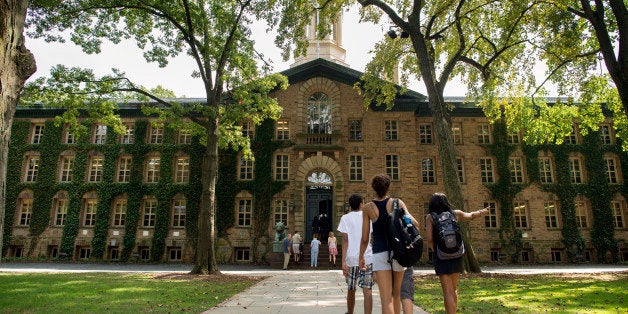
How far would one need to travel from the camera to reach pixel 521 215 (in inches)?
1013

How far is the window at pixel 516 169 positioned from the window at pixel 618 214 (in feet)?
20.2

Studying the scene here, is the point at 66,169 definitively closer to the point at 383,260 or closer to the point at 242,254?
the point at 242,254

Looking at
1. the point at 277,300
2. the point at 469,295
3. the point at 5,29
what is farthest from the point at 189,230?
the point at 5,29

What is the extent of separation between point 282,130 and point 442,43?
36.9 feet

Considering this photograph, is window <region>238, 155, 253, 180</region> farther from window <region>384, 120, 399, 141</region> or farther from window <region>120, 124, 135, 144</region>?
window <region>384, 120, 399, 141</region>

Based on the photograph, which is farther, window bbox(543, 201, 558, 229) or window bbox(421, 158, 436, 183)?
window bbox(421, 158, 436, 183)

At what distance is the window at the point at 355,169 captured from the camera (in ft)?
82.1

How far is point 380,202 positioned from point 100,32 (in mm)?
16509

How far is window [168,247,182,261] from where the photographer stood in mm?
24938

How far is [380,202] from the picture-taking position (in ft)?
16.8

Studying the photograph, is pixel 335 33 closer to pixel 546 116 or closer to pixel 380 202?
pixel 546 116

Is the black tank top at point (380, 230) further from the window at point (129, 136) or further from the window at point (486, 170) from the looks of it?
the window at point (129, 136)

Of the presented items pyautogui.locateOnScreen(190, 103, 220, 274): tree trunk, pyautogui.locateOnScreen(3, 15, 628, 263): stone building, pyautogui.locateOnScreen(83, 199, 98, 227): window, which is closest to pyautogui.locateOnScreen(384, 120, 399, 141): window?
pyautogui.locateOnScreen(3, 15, 628, 263): stone building

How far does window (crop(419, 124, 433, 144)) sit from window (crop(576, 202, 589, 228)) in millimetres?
10609
